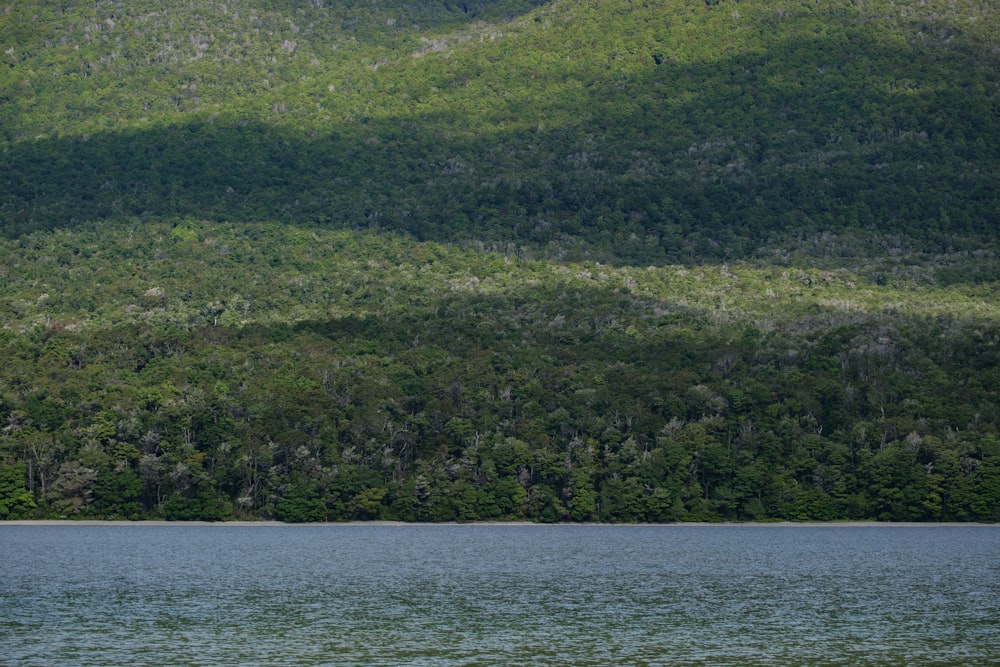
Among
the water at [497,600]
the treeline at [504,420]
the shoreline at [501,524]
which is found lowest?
the water at [497,600]

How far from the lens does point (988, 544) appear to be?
9956 centimetres

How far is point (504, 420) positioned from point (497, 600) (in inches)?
2697

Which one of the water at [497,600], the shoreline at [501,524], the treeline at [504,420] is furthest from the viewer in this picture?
the treeline at [504,420]

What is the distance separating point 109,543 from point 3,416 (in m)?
36.6

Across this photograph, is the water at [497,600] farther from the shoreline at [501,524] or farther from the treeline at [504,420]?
the treeline at [504,420]

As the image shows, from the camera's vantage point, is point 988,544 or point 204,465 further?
point 204,465

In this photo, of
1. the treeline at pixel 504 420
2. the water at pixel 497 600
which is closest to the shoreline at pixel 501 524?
the treeline at pixel 504 420

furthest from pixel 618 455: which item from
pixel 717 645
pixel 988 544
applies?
pixel 717 645

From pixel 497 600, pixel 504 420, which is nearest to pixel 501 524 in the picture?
pixel 504 420

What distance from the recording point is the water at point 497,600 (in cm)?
4850

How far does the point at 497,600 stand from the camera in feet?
208

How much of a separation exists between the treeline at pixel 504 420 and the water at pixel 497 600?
39.4ft

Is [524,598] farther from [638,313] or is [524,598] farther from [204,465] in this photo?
[638,313]

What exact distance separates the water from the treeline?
12004mm
